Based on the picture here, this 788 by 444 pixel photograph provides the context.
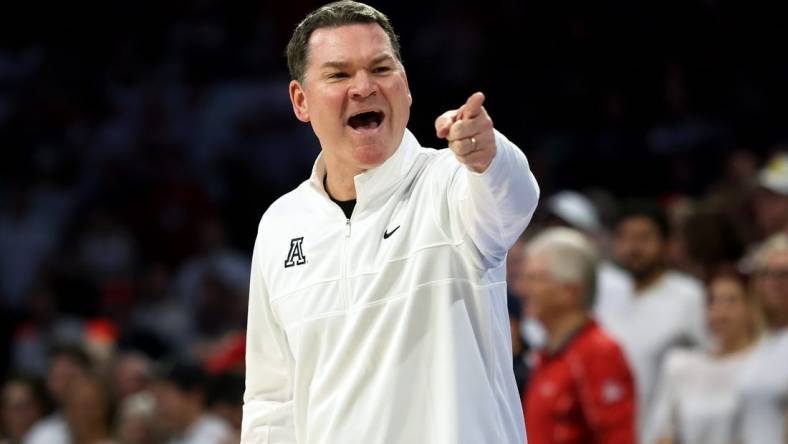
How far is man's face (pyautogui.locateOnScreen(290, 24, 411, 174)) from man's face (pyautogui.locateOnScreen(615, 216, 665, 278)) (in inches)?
143

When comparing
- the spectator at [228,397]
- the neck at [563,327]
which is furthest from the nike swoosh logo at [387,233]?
the spectator at [228,397]

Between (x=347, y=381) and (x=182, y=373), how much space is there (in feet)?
15.5

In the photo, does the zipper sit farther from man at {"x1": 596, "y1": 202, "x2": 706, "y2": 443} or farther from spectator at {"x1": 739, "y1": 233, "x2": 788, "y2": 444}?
man at {"x1": 596, "y1": 202, "x2": 706, "y2": 443}

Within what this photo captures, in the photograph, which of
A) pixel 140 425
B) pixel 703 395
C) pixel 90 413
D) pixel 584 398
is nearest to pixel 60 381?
pixel 90 413

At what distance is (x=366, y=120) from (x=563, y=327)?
2.46 metres

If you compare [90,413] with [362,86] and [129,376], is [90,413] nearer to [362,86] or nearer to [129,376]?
[129,376]

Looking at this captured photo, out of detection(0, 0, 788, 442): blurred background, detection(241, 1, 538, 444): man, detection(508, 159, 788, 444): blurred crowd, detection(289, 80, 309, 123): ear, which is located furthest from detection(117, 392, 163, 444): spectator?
detection(289, 80, 309, 123): ear

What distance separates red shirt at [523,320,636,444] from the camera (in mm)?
5512

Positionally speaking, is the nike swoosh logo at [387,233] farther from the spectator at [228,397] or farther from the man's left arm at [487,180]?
the spectator at [228,397]

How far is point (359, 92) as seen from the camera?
3.51 metres

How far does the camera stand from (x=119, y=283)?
1102 cm

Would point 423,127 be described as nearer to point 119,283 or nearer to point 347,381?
point 119,283

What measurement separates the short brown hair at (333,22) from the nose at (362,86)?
0.13 meters

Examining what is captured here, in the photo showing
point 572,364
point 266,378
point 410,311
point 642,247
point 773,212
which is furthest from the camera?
point 773,212
